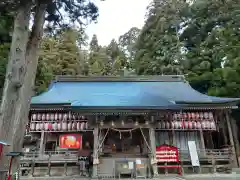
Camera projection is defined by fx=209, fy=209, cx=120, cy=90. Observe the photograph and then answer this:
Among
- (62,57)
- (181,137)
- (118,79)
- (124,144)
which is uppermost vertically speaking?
(62,57)

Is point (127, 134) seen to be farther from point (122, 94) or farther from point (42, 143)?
point (42, 143)

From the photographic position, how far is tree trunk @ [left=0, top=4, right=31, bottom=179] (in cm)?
407

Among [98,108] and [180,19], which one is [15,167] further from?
[180,19]

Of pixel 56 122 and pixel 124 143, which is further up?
pixel 56 122

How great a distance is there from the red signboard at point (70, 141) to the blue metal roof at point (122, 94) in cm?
180

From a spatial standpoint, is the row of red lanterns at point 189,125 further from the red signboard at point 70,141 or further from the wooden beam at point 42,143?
the wooden beam at point 42,143

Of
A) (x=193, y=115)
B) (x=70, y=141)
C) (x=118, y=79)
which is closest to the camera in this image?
(x=70, y=141)

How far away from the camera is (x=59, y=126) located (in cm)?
1117

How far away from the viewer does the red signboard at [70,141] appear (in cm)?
1088

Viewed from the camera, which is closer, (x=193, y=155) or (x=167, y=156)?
(x=167, y=156)

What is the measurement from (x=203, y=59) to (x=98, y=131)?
1363cm

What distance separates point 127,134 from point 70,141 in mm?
3130

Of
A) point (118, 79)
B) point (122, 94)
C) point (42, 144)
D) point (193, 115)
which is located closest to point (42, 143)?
point (42, 144)

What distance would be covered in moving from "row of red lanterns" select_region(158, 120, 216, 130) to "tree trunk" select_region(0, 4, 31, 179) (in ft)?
27.6
